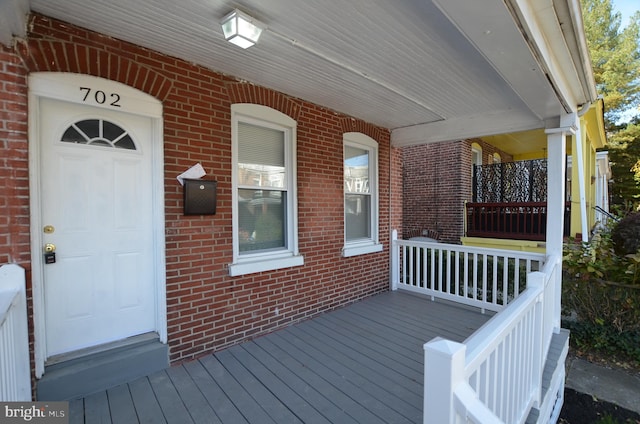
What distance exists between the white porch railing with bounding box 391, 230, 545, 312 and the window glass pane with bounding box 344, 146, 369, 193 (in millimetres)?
1110

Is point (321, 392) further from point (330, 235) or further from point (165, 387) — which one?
point (330, 235)

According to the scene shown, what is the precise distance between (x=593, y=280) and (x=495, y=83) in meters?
2.80

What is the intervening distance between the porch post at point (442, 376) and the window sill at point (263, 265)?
2.31 m

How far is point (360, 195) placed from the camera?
15.9 ft

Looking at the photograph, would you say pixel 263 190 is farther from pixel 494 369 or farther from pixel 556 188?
pixel 556 188

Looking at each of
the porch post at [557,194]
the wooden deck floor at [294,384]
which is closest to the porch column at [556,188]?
the porch post at [557,194]

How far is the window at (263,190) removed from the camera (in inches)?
126

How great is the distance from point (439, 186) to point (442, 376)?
25.2 feet

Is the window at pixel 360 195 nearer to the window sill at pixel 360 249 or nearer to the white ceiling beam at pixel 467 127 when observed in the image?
the window sill at pixel 360 249

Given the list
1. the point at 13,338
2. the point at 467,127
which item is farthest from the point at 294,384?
the point at 467,127

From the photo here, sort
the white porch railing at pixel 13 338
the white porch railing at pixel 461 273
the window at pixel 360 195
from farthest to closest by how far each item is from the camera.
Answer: the window at pixel 360 195
the white porch railing at pixel 461 273
the white porch railing at pixel 13 338

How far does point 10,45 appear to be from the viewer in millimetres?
1938

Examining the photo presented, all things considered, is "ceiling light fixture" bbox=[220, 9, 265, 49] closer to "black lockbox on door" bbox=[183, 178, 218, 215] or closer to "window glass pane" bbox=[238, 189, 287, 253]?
"black lockbox on door" bbox=[183, 178, 218, 215]
